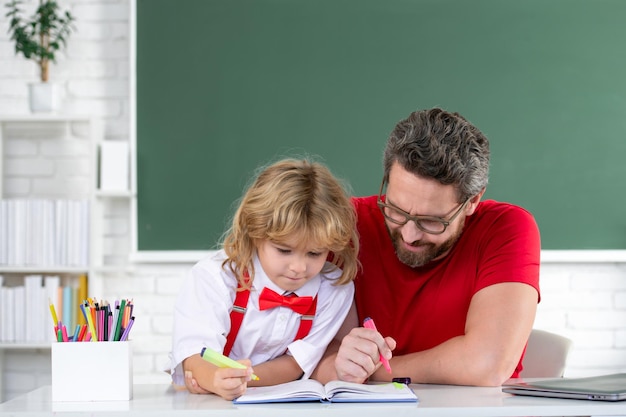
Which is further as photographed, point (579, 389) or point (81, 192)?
point (81, 192)

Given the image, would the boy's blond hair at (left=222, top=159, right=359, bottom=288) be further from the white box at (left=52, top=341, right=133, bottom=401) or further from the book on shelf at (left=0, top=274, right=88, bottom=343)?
the book on shelf at (left=0, top=274, right=88, bottom=343)

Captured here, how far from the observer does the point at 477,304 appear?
A: 187 centimetres

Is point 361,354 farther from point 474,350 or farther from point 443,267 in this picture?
point 443,267

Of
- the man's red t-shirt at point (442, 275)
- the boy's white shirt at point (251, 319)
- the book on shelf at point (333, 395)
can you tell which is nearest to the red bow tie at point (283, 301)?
the boy's white shirt at point (251, 319)

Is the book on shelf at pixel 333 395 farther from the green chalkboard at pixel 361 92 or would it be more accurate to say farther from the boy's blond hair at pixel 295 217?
the green chalkboard at pixel 361 92

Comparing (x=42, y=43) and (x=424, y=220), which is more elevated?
(x=42, y=43)

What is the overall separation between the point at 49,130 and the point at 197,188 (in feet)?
2.34

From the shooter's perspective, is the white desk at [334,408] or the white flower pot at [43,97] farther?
the white flower pot at [43,97]

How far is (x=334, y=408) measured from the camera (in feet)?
4.49

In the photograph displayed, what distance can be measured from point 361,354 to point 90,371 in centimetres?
52

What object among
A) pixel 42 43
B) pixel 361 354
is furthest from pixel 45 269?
pixel 361 354

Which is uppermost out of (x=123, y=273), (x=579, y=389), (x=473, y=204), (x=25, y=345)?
(x=473, y=204)

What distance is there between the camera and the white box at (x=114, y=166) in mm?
3449

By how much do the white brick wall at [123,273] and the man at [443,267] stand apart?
1.53 meters
